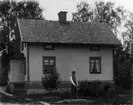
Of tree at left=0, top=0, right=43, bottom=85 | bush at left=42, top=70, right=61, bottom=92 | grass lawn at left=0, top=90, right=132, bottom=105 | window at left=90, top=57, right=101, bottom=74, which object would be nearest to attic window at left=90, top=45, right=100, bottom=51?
window at left=90, top=57, right=101, bottom=74

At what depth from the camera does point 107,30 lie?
3491 centimetres

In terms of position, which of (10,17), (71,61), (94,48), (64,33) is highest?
(10,17)

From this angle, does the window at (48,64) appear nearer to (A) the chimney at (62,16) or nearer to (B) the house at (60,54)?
(B) the house at (60,54)

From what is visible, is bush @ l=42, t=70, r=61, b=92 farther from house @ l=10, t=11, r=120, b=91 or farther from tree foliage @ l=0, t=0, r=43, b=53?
tree foliage @ l=0, t=0, r=43, b=53

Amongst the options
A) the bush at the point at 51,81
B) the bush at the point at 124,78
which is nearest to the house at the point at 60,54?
the bush at the point at 51,81

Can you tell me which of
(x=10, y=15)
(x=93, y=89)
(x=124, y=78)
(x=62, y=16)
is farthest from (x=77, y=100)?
(x=10, y=15)

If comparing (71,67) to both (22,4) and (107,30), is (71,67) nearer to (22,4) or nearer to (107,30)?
(107,30)

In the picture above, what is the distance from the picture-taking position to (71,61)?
3134 centimetres

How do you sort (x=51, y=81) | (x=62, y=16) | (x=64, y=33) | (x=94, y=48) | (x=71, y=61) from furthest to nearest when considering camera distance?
(x=62, y=16)
(x=64, y=33)
(x=94, y=48)
(x=71, y=61)
(x=51, y=81)

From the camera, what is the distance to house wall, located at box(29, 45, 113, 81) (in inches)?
1186

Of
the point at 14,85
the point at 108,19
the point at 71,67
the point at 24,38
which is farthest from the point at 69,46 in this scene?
the point at 108,19

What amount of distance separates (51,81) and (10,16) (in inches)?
1148

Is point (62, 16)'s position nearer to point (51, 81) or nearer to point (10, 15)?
point (51, 81)

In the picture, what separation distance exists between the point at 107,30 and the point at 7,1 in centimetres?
2517
